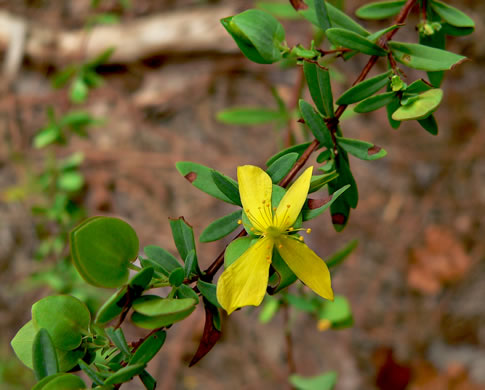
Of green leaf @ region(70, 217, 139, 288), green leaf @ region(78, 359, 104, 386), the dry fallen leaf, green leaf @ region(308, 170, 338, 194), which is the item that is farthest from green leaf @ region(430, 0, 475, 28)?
the dry fallen leaf

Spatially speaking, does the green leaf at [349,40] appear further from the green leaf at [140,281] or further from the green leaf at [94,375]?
the green leaf at [94,375]

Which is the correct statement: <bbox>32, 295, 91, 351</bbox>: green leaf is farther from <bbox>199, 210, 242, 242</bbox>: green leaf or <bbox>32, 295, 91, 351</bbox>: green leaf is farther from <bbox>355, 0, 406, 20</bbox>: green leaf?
<bbox>355, 0, 406, 20</bbox>: green leaf

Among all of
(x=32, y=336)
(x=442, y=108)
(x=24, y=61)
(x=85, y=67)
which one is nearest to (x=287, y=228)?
(x=32, y=336)

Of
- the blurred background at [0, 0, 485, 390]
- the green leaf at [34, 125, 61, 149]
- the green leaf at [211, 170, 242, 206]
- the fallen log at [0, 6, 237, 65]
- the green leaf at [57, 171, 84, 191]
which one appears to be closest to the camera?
the green leaf at [211, 170, 242, 206]

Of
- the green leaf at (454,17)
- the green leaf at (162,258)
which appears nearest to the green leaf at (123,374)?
the green leaf at (162,258)

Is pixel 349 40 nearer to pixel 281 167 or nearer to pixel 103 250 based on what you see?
pixel 281 167
